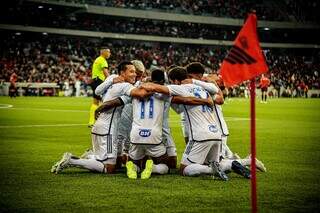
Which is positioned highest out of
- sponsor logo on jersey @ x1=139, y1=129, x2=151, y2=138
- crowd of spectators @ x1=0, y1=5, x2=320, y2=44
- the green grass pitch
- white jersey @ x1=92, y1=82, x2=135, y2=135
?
crowd of spectators @ x1=0, y1=5, x2=320, y2=44

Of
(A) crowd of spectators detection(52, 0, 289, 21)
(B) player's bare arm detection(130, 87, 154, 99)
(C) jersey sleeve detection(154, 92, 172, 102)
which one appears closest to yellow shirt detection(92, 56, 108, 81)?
(C) jersey sleeve detection(154, 92, 172, 102)

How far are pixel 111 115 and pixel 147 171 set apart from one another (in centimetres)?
124

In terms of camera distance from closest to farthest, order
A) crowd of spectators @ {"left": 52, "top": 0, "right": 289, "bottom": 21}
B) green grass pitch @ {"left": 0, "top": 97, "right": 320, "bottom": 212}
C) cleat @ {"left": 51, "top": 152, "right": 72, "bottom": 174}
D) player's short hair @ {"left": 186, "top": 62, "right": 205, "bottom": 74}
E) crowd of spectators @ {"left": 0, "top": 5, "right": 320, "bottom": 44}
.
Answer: green grass pitch @ {"left": 0, "top": 97, "right": 320, "bottom": 212} < cleat @ {"left": 51, "top": 152, "right": 72, "bottom": 174} < player's short hair @ {"left": 186, "top": 62, "right": 205, "bottom": 74} < crowd of spectators @ {"left": 0, "top": 5, "right": 320, "bottom": 44} < crowd of spectators @ {"left": 52, "top": 0, "right": 289, "bottom": 21}

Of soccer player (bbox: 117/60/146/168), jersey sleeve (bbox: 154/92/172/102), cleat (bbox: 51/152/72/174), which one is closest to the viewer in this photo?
cleat (bbox: 51/152/72/174)

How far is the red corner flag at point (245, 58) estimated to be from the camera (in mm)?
5555

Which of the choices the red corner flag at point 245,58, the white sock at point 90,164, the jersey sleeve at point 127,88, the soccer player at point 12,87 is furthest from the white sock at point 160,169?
the soccer player at point 12,87

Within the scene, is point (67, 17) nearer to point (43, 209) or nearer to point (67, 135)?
point (67, 135)

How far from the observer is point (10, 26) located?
5662 cm

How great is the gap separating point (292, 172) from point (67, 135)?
311 inches

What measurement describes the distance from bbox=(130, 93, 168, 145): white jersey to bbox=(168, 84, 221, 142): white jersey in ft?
1.13

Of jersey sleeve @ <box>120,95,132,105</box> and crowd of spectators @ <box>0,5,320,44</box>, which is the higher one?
crowd of spectators @ <box>0,5,320,44</box>

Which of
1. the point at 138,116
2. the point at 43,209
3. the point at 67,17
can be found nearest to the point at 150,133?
the point at 138,116

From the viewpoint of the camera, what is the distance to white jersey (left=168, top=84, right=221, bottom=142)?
8656 mm

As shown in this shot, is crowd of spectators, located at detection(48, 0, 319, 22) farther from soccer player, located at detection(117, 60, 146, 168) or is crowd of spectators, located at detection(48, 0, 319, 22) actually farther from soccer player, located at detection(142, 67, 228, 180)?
soccer player, located at detection(142, 67, 228, 180)
